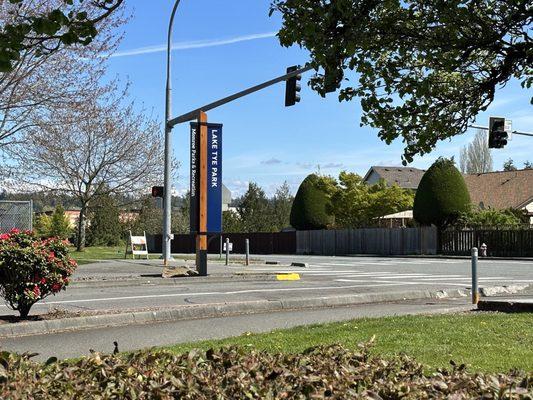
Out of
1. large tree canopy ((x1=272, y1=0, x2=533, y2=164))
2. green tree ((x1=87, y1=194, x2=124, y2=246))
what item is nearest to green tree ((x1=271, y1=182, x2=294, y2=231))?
green tree ((x1=87, y1=194, x2=124, y2=246))

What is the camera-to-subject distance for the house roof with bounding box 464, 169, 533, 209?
52375mm

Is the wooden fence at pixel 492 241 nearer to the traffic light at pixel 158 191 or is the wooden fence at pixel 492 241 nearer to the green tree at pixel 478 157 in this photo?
the traffic light at pixel 158 191

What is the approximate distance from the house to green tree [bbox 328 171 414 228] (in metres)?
6.48

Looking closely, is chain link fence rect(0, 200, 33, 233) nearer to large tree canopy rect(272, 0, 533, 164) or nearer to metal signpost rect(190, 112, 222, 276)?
metal signpost rect(190, 112, 222, 276)

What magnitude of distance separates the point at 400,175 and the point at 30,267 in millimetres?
67645

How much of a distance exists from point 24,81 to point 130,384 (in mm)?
19964

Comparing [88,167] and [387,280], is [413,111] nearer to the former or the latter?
[387,280]

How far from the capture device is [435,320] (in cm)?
858

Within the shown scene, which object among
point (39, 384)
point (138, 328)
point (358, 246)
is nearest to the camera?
point (39, 384)

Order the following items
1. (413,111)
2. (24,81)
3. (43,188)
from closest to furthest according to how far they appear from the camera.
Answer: (413,111)
(24,81)
(43,188)

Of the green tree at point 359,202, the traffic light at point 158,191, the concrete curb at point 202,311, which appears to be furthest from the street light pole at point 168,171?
the green tree at point 359,202

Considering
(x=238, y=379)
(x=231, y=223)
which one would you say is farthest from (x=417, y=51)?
(x=231, y=223)

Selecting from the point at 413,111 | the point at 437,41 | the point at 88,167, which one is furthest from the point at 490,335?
the point at 88,167

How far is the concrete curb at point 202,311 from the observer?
9.05 m
